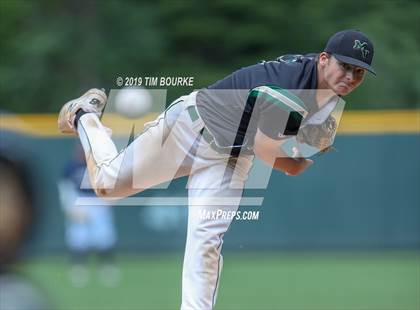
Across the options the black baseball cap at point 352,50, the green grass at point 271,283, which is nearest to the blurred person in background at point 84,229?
the green grass at point 271,283

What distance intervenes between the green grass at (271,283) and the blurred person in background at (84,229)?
0.18 metres

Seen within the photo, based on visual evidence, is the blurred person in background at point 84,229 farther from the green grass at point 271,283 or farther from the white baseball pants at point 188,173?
the white baseball pants at point 188,173

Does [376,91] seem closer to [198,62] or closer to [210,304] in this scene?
[198,62]

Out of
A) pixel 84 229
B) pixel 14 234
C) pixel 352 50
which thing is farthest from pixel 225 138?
pixel 84 229

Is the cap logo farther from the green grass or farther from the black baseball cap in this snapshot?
the green grass

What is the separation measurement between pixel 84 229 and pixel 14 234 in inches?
305

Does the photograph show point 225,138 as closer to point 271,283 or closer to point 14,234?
point 14,234

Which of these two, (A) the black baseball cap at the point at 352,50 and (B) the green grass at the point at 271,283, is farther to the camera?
(B) the green grass at the point at 271,283

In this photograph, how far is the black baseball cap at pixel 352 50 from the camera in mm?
3682

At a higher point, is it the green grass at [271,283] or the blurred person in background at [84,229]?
the blurred person in background at [84,229]

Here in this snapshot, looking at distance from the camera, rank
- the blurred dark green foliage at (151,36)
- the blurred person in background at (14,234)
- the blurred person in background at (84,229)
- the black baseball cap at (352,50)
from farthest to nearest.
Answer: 1. the blurred dark green foliage at (151,36)
2. the blurred person in background at (84,229)
3. the black baseball cap at (352,50)
4. the blurred person in background at (14,234)

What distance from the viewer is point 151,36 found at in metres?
12.2

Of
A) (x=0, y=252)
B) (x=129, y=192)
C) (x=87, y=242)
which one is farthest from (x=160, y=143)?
(x=87, y=242)

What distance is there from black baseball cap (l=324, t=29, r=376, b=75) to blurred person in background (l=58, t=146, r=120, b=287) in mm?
5730
